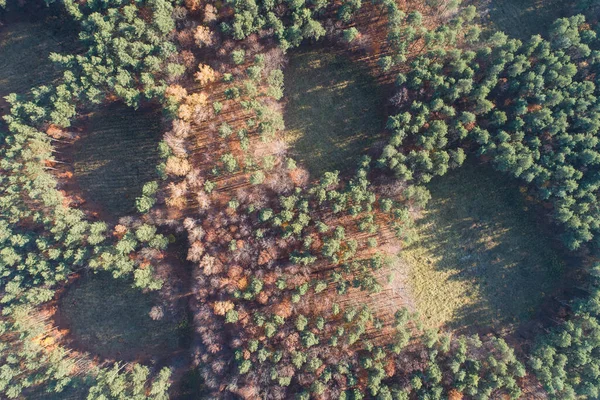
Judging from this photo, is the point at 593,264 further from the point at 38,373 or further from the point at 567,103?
the point at 38,373

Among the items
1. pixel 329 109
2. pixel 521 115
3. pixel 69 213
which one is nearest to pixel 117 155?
pixel 69 213

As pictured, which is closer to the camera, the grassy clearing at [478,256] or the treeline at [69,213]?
the treeline at [69,213]

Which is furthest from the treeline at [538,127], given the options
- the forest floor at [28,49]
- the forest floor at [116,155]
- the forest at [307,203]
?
the forest floor at [28,49]

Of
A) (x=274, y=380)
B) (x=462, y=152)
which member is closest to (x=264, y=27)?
(x=462, y=152)

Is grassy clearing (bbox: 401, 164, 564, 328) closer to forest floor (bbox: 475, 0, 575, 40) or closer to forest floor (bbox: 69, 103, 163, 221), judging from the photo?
forest floor (bbox: 475, 0, 575, 40)

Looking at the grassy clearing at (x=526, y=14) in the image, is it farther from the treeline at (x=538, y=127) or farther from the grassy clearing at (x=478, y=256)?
the grassy clearing at (x=478, y=256)

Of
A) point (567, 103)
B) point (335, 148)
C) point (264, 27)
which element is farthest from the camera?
point (335, 148)
